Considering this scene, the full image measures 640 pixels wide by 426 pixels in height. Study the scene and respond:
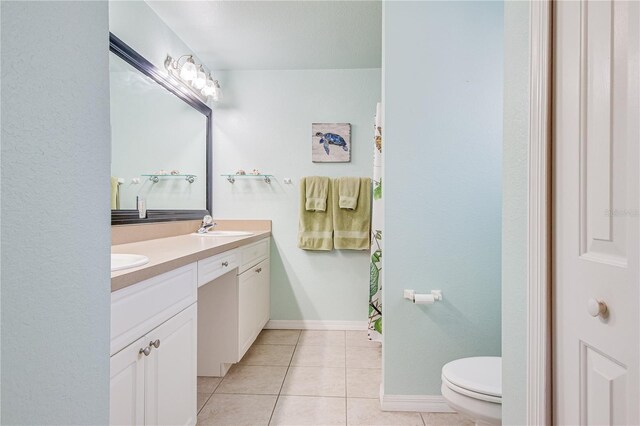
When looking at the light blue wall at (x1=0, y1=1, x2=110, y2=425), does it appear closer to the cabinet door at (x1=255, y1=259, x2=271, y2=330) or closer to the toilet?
the toilet

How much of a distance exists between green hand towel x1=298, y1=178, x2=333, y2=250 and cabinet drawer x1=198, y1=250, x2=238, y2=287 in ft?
2.99

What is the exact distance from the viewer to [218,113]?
3.06 meters

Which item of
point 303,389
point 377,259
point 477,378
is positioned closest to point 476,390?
point 477,378

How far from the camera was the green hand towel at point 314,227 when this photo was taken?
2912 millimetres

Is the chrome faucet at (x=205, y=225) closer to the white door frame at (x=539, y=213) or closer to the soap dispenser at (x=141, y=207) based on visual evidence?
the soap dispenser at (x=141, y=207)

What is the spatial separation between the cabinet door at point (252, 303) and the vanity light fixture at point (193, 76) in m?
1.44

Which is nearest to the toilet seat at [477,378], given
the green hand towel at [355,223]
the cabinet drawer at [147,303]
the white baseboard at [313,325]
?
the cabinet drawer at [147,303]

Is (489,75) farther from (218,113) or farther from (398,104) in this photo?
(218,113)

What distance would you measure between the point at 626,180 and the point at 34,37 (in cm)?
92

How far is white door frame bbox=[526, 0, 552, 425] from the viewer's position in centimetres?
76

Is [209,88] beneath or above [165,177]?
above

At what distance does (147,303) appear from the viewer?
3.53ft

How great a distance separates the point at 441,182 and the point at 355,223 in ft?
4.02

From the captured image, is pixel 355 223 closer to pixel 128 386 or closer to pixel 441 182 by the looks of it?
pixel 441 182
